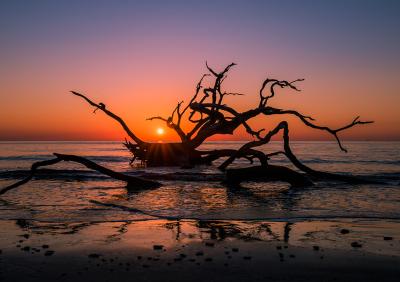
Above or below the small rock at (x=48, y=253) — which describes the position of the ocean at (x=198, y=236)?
below

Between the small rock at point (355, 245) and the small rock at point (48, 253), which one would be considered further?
the small rock at point (355, 245)

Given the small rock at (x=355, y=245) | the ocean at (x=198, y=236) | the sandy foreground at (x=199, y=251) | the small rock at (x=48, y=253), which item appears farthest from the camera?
the small rock at (x=355, y=245)

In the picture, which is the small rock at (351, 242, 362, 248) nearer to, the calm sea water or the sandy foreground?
the sandy foreground

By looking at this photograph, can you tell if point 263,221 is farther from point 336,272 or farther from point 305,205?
point 336,272

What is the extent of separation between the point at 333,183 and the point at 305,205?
236 inches

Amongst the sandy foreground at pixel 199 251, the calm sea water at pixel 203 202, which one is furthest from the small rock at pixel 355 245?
the calm sea water at pixel 203 202

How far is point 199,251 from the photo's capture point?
17.7ft

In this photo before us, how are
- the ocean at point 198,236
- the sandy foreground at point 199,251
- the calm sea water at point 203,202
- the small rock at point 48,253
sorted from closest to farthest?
1. the sandy foreground at point 199,251
2. the ocean at point 198,236
3. the small rock at point 48,253
4. the calm sea water at point 203,202

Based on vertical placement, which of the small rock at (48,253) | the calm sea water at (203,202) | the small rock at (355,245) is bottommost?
the calm sea water at (203,202)

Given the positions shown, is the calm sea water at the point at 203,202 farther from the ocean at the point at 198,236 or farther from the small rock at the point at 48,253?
the small rock at the point at 48,253

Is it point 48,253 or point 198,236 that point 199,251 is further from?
point 48,253

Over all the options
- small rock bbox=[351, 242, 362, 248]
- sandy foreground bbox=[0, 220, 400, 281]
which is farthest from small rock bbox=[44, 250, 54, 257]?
small rock bbox=[351, 242, 362, 248]

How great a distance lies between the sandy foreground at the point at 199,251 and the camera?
14.4 feet

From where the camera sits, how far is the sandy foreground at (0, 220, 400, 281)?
4379 mm
